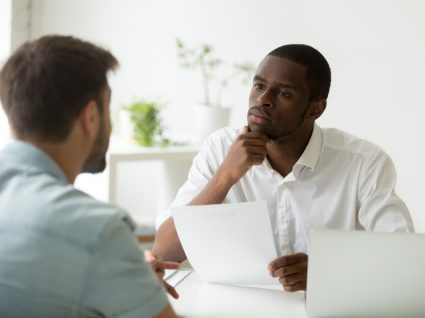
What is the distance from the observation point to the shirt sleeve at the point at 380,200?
5.81ft

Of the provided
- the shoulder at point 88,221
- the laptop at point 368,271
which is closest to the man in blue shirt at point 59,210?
the shoulder at point 88,221

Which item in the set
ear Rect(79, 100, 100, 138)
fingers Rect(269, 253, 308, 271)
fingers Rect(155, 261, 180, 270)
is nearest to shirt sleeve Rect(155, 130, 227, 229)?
fingers Rect(155, 261, 180, 270)

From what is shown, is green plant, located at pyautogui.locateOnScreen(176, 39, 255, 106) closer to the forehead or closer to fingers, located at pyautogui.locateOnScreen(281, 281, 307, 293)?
the forehead

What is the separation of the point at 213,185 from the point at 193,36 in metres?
1.63

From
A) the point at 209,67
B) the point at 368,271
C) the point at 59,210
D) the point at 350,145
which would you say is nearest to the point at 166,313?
the point at 59,210

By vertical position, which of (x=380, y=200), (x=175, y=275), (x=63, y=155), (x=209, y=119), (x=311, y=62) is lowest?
(x=175, y=275)

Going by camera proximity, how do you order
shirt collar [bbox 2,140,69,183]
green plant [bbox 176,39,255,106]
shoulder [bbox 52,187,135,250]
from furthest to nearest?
green plant [bbox 176,39,255,106] < shirt collar [bbox 2,140,69,183] < shoulder [bbox 52,187,135,250]

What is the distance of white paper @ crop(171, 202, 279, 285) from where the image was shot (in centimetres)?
147

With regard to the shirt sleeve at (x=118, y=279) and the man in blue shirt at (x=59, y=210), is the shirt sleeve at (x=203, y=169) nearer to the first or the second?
the man in blue shirt at (x=59, y=210)

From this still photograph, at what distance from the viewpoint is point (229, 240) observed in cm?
153

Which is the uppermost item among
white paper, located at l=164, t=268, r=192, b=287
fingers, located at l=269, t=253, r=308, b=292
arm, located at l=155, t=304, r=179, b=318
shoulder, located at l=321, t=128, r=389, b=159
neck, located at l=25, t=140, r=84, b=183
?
neck, located at l=25, t=140, r=84, b=183

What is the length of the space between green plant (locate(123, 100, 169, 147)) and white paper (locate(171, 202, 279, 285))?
1.42 metres

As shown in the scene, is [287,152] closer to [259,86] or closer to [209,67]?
[259,86]

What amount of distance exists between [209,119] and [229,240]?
1592 millimetres
